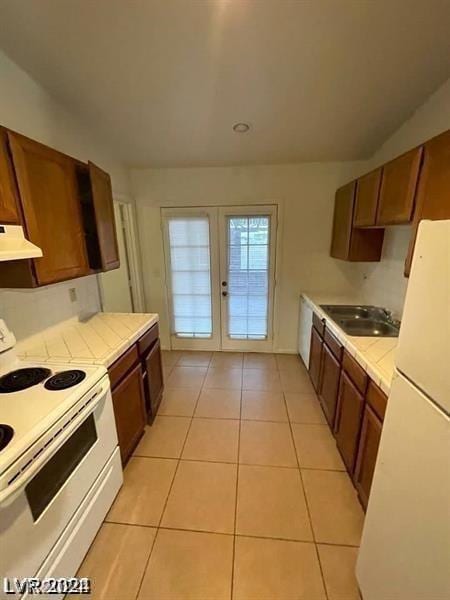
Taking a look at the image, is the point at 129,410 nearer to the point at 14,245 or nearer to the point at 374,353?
the point at 14,245

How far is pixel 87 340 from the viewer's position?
195 centimetres

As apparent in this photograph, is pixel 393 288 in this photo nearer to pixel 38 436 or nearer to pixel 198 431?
pixel 198 431

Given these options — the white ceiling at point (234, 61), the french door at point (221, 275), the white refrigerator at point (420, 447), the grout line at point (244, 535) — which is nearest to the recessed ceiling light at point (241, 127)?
the white ceiling at point (234, 61)

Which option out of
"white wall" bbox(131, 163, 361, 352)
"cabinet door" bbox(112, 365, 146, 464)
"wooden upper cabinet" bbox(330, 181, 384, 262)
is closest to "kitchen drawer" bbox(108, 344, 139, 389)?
"cabinet door" bbox(112, 365, 146, 464)

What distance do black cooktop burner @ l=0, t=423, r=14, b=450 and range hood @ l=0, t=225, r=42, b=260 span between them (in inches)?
27.7

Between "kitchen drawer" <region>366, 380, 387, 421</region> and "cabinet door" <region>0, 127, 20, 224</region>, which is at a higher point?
"cabinet door" <region>0, 127, 20, 224</region>

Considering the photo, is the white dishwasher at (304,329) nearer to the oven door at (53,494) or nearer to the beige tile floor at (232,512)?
the beige tile floor at (232,512)

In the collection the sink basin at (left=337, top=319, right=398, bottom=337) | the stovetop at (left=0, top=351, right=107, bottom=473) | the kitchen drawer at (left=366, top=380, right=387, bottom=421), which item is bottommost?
the kitchen drawer at (left=366, top=380, right=387, bottom=421)

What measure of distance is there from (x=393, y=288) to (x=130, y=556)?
2.73 metres

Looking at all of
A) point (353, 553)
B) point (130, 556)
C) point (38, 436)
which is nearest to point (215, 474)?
point (130, 556)

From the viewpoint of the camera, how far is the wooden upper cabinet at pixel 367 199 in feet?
6.87

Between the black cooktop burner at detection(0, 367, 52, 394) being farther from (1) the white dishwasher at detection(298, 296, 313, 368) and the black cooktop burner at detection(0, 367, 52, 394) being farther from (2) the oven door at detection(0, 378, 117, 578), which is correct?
(1) the white dishwasher at detection(298, 296, 313, 368)

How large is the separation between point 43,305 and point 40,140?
1164 millimetres

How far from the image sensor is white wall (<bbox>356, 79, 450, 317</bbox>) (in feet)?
6.05
